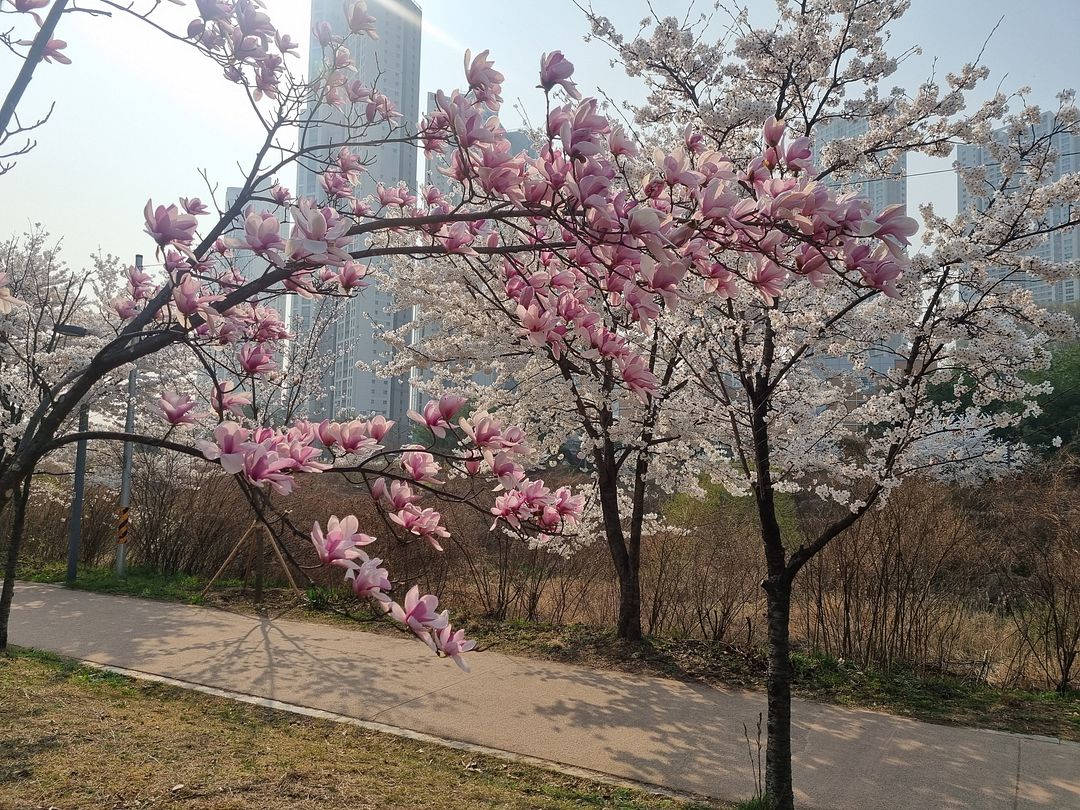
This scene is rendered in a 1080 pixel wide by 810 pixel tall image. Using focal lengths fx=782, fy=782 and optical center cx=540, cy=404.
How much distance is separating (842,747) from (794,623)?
321cm

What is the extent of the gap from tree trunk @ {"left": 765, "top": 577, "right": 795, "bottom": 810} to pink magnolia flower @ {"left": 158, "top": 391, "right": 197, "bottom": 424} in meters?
3.02

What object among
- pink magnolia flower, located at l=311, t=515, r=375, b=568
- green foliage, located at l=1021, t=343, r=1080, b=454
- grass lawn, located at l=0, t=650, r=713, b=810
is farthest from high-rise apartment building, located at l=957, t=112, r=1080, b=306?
green foliage, located at l=1021, t=343, r=1080, b=454

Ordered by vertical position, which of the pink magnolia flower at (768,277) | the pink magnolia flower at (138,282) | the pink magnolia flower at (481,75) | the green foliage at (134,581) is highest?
the pink magnolia flower at (481,75)

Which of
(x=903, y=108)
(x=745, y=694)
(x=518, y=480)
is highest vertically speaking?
(x=903, y=108)

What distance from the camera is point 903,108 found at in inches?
218

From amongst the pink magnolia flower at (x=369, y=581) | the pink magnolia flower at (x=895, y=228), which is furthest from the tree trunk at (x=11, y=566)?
the pink magnolia flower at (x=895, y=228)

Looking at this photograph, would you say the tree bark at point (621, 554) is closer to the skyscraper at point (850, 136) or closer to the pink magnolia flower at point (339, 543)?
the skyscraper at point (850, 136)

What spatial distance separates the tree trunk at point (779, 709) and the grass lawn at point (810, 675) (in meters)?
2.23

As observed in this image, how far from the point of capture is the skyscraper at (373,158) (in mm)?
3506

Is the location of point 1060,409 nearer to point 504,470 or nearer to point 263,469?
point 504,470

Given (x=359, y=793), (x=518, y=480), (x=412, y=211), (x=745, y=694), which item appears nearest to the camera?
(x=518, y=480)

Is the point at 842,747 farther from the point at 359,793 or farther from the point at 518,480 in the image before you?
the point at 518,480

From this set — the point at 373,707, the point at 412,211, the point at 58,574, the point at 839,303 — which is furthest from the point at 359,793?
the point at 58,574

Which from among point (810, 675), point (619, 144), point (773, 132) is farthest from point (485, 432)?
point (810, 675)
